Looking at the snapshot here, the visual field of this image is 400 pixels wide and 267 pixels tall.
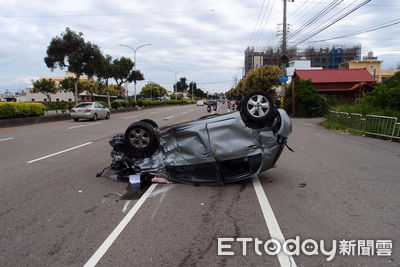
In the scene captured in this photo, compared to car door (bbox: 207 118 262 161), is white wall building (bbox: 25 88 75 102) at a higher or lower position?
higher

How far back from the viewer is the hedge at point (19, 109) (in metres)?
21.5

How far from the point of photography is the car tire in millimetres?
6129

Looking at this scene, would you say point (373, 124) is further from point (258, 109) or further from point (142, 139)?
point (142, 139)

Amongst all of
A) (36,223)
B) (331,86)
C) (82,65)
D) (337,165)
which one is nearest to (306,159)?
(337,165)

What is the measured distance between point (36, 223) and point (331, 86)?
40.8 meters

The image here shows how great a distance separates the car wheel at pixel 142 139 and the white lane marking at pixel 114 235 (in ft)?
3.27

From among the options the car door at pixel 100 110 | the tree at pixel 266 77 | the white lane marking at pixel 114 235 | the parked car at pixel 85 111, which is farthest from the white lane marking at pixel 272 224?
the tree at pixel 266 77

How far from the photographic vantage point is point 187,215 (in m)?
4.86

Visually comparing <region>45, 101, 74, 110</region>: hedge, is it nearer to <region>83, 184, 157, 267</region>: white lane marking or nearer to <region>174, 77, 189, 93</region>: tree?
<region>83, 184, 157, 267</region>: white lane marking

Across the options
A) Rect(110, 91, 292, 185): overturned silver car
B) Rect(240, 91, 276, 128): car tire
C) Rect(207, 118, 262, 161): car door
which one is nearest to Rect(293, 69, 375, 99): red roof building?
Rect(240, 91, 276, 128): car tire

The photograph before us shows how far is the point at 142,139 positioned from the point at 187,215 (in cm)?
223

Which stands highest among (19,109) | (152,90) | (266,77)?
(266,77)

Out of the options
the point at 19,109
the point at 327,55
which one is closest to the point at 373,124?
the point at 19,109

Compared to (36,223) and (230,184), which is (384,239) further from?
(36,223)
